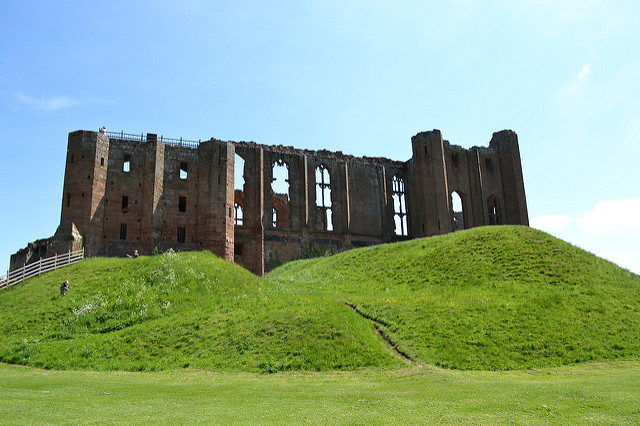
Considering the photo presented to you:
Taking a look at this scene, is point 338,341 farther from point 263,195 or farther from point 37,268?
point 263,195

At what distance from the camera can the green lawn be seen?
906 cm

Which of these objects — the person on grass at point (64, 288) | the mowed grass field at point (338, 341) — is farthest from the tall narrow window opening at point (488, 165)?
the person on grass at point (64, 288)

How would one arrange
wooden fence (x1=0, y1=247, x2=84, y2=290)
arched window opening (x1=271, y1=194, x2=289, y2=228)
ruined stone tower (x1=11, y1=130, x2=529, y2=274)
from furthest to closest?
arched window opening (x1=271, y1=194, x2=289, y2=228) → ruined stone tower (x1=11, y1=130, x2=529, y2=274) → wooden fence (x1=0, y1=247, x2=84, y2=290)

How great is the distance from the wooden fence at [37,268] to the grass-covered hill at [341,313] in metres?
1.38

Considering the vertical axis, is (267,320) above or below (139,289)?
below

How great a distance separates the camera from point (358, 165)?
53.2m

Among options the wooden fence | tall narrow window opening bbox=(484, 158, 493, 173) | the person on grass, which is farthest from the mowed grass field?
tall narrow window opening bbox=(484, 158, 493, 173)

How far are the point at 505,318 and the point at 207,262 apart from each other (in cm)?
1678

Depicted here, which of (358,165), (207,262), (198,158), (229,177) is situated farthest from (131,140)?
(358,165)

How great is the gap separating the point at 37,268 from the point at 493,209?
1799 inches

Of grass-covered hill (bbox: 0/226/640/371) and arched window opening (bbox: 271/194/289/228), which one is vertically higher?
arched window opening (bbox: 271/194/289/228)

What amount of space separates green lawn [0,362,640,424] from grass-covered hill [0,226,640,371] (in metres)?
1.35

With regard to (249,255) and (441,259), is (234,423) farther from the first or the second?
(249,255)

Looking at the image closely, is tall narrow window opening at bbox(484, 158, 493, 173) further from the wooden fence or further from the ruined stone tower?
the wooden fence
